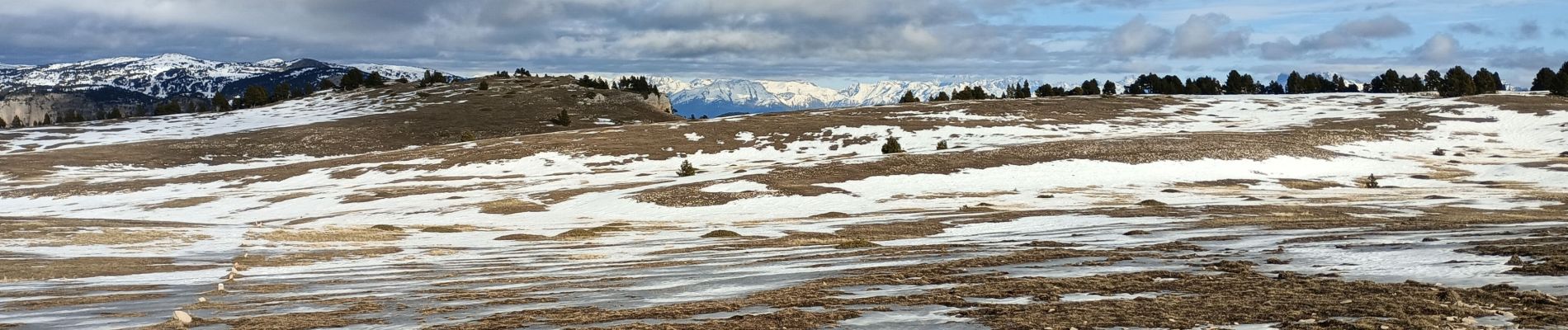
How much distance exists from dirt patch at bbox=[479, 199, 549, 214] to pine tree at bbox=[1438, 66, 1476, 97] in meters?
134

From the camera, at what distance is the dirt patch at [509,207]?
193 feet

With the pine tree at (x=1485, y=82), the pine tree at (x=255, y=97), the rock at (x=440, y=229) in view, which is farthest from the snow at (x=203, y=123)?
the pine tree at (x=1485, y=82)

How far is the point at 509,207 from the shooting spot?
6050cm

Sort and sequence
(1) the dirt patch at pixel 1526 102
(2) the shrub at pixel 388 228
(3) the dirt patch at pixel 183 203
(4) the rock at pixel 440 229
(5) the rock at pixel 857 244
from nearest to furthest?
(5) the rock at pixel 857 244
(2) the shrub at pixel 388 228
(4) the rock at pixel 440 229
(3) the dirt patch at pixel 183 203
(1) the dirt patch at pixel 1526 102

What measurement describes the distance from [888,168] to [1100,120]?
56501 mm

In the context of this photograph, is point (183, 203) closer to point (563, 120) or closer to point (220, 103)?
point (563, 120)

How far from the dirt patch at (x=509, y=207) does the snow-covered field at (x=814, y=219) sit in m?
0.32

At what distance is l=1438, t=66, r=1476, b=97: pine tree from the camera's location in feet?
462

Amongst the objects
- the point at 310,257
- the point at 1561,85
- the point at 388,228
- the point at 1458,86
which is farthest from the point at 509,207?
the point at 1561,85

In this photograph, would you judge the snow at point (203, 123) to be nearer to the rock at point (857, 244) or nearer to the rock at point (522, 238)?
the rock at point (522, 238)

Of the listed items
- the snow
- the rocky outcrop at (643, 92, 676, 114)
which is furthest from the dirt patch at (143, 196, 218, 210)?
the rocky outcrop at (643, 92, 676, 114)

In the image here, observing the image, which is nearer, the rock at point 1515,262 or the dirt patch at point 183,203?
the rock at point 1515,262

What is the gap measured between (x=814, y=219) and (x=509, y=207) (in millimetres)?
20524

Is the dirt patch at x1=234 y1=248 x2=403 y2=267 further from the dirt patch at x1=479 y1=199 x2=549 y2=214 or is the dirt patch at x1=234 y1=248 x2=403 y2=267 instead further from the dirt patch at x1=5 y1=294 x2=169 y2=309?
the dirt patch at x1=479 y1=199 x2=549 y2=214
